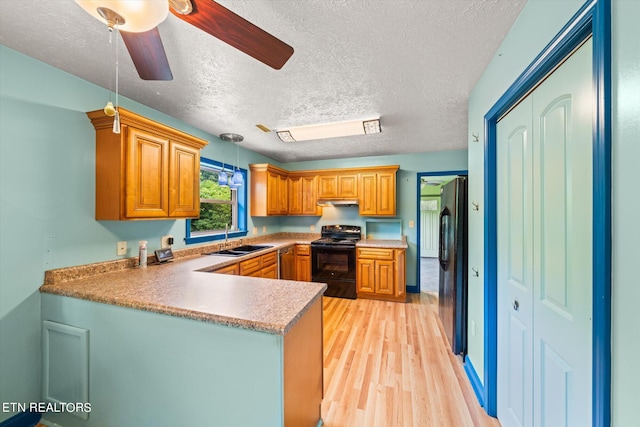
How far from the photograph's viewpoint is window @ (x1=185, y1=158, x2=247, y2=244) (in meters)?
3.05

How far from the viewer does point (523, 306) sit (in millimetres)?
1272

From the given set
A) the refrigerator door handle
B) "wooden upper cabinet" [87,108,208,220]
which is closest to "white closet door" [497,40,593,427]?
the refrigerator door handle

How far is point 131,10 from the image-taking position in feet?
2.72

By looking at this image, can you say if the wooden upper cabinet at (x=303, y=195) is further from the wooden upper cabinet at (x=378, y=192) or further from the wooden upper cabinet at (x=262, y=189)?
the wooden upper cabinet at (x=378, y=192)

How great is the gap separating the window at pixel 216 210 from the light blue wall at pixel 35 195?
105 cm

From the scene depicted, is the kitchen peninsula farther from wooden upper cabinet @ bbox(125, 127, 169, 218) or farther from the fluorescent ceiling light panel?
the fluorescent ceiling light panel

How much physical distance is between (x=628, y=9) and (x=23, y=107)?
9.75ft

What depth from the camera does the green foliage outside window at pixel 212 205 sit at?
3.17 metres

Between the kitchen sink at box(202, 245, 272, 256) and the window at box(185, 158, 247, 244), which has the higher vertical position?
the window at box(185, 158, 247, 244)

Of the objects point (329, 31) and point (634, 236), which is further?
point (329, 31)

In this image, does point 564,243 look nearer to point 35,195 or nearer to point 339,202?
point 35,195

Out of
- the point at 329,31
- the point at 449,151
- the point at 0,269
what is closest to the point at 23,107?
the point at 0,269

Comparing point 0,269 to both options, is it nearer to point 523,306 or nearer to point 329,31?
point 329,31

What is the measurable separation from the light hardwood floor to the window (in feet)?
6.32
